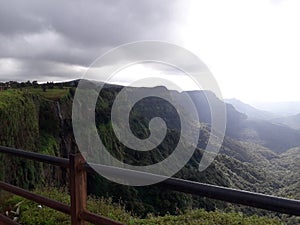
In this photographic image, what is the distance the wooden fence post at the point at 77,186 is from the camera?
224 cm

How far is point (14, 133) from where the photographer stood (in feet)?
117

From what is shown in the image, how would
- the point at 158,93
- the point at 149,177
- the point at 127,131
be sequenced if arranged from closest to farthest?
the point at 149,177
the point at 127,131
the point at 158,93

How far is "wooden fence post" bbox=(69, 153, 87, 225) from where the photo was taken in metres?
2.24

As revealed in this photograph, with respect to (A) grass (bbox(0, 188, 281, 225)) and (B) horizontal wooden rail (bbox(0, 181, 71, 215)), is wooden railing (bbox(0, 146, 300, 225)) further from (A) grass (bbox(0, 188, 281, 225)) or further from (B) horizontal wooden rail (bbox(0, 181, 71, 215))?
(A) grass (bbox(0, 188, 281, 225))

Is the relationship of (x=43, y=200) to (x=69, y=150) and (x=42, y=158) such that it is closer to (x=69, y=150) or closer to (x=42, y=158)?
(x=42, y=158)

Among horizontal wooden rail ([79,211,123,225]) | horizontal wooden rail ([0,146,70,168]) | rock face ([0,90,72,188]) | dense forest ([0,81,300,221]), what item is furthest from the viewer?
rock face ([0,90,72,188])

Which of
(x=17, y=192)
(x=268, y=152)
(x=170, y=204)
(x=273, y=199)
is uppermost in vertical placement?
(x=273, y=199)

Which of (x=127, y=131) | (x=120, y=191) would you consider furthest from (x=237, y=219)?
(x=127, y=131)

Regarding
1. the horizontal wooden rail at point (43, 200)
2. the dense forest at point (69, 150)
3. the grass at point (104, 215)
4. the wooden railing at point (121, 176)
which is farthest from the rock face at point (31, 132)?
the wooden railing at point (121, 176)

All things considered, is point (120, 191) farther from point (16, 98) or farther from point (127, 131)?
point (127, 131)

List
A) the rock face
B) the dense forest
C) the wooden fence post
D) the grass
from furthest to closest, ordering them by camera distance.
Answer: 1. the rock face
2. the dense forest
3. the grass
4. the wooden fence post

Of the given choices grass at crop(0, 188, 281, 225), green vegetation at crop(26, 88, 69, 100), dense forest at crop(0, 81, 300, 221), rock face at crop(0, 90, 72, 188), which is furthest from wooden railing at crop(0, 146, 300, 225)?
green vegetation at crop(26, 88, 69, 100)

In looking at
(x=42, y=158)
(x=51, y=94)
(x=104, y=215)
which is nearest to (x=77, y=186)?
(x=42, y=158)

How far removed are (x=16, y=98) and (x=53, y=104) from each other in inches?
593
